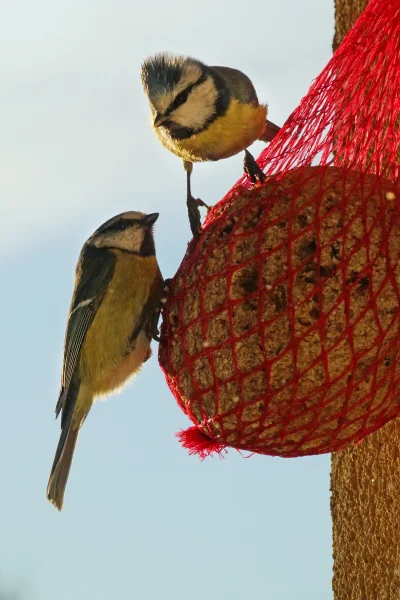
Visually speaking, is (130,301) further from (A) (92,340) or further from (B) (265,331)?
(B) (265,331)

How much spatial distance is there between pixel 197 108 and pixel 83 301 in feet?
1.47

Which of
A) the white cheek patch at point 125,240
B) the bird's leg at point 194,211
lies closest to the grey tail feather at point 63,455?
the white cheek patch at point 125,240

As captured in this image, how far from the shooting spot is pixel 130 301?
1.69m

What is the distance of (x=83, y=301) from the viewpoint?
1767 millimetres

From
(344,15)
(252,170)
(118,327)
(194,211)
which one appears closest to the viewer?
(252,170)

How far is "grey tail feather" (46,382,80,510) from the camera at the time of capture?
1759 mm

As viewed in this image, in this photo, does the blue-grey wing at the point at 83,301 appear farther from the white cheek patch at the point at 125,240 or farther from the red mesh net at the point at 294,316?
the red mesh net at the point at 294,316

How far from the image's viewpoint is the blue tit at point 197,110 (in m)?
1.68

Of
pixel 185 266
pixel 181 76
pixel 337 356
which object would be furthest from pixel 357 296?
pixel 181 76

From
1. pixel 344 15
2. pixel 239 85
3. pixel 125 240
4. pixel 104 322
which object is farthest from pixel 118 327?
pixel 344 15

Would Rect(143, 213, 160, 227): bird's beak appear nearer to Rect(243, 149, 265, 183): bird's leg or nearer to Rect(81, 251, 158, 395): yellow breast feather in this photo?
Rect(81, 251, 158, 395): yellow breast feather

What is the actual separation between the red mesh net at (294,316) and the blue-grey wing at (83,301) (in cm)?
40

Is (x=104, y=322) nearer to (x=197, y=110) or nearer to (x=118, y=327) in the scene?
(x=118, y=327)

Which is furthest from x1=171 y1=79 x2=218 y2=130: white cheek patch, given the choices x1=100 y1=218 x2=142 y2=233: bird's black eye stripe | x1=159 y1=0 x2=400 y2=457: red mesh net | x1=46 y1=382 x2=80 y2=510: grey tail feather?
x1=46 y1=382 x2=80 y2=510: grey tail feather
